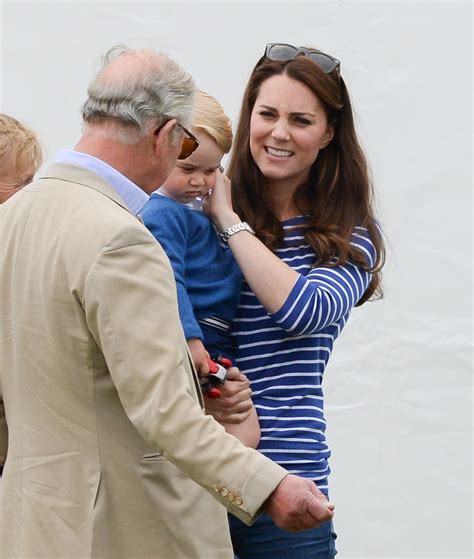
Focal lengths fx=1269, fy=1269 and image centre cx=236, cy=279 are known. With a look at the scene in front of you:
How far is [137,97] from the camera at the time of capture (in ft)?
6.41

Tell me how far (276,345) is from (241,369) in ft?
0.26

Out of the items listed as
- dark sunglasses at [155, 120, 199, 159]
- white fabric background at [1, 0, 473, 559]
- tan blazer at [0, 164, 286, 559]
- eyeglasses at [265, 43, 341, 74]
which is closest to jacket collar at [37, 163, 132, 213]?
tan blazer at [0, 164, 286, 559]

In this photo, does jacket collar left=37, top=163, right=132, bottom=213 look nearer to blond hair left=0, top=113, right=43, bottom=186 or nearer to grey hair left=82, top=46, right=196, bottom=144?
grey hair left=82, top=46, right=196, bottom=144

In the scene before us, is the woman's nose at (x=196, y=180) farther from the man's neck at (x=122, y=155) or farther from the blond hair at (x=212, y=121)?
the man's neck at (x=122, y=155)

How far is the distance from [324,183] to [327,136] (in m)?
0.09

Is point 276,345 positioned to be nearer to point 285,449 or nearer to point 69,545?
point 285,449

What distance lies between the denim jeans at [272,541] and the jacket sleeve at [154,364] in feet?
1.52

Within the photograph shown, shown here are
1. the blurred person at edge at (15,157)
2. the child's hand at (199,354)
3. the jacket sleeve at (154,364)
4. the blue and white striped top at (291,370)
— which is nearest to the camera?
the jacket sleeve at (154,364)

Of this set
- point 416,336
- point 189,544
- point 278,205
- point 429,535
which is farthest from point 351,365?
point 189,544

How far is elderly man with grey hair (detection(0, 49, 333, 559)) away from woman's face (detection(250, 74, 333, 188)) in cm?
47

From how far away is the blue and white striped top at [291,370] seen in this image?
92.8 inches

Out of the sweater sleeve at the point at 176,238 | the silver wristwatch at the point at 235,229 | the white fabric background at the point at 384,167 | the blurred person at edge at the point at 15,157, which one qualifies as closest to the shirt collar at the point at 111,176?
the sweater sleeve at the point at 176,238

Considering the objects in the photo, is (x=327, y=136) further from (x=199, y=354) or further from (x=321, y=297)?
(x=199, y=354)

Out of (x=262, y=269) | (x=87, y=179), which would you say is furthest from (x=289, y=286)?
(x=87, y=179)
